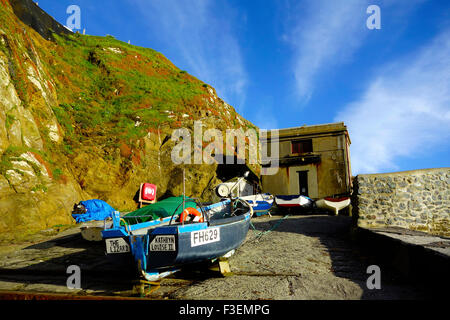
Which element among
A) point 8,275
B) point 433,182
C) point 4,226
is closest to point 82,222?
point 4,226

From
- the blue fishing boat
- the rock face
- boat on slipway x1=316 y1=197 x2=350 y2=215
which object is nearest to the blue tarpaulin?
the rock face

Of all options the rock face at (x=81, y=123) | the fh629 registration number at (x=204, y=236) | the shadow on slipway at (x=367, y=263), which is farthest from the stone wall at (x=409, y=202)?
the rock face at (x=81, y=123)

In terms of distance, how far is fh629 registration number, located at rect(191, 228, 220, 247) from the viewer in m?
5.26

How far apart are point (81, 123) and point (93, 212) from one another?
11.6 metres

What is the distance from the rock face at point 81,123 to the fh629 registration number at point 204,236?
11207mm

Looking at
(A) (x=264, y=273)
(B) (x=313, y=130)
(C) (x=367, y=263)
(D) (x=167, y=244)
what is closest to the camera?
(D) (x=167, y=244)

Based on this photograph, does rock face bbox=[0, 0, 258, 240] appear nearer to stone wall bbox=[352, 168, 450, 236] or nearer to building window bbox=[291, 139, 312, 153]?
building window bbox=[291, 139, 312, 153]

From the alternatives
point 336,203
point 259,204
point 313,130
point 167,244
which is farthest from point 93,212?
point 313,130

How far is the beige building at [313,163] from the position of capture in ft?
69.3

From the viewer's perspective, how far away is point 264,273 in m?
5.88

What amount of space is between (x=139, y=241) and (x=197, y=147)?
74.8ft

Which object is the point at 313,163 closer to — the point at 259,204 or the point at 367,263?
the point at 259,204

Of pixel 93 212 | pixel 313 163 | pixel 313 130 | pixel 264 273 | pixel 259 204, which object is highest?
pixel 313 130
